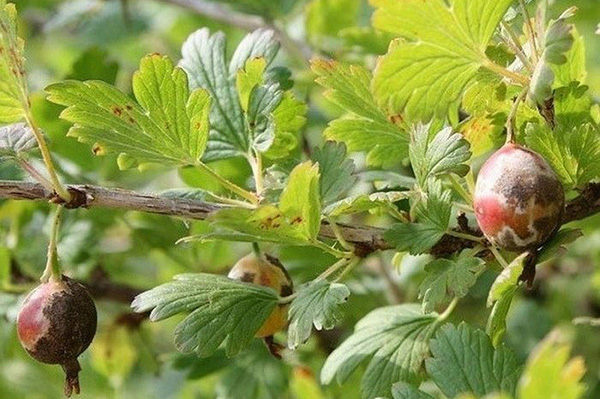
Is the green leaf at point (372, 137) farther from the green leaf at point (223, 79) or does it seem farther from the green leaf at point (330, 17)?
the green leaf at point (330, 17)

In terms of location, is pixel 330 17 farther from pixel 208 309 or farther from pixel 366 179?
pixel 208 309

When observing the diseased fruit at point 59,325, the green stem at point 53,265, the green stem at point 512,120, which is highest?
the green stem at point 512,120

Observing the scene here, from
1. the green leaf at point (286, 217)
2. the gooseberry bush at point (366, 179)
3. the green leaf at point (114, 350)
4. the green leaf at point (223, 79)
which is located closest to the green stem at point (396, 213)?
the gooseberry bush at point (366, 179)

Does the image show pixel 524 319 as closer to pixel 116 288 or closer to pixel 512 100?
pixel 116 288

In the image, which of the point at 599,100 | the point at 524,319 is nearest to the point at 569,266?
the point at 524,319

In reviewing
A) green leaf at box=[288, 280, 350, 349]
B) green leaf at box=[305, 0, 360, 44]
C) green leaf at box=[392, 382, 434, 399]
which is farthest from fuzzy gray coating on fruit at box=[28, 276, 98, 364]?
green leaf at box=[305, 0, 360, 44]

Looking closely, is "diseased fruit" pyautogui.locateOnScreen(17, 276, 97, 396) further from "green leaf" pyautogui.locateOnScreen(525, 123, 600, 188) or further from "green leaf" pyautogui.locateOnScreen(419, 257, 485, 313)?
"green leaf" pyautogui.locateOnScreen(525, 123, 600, 188)
